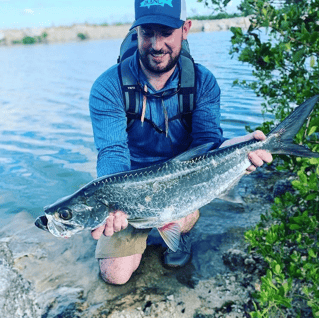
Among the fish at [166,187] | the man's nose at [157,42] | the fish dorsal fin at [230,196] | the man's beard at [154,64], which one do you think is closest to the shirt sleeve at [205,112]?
the man's beard at [154,64]

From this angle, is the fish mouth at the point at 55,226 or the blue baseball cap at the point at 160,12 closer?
the fish mouth at the point at 55,226

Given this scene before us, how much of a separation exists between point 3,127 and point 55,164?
16.1ft

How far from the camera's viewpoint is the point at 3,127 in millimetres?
12711

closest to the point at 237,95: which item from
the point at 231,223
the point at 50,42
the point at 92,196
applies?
the point at 231,223

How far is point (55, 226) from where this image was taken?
11.0 feet

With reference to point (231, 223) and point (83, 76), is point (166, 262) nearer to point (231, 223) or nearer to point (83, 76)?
point (231, 223)

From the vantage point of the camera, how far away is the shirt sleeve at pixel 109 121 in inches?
Result: 166

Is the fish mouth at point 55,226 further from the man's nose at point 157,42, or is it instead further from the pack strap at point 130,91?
the man's nose at point 157,42

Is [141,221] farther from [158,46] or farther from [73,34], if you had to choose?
[73,34]

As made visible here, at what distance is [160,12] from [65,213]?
247 centimetres

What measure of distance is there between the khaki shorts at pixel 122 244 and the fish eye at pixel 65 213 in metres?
1.27

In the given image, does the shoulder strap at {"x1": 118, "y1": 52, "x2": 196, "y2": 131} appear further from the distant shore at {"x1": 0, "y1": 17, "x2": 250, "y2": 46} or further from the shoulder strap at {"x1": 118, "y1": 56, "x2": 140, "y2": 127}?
the distant shore at {"x1": 0, "y1": 17, "x2": 250, "y2": 46}

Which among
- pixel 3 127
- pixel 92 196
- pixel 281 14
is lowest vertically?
pixel 3 127

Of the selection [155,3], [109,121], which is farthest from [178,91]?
[155,3]
